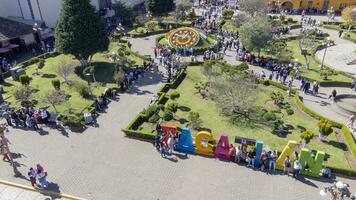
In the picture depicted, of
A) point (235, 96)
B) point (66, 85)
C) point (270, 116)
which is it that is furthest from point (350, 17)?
point (66, 85)

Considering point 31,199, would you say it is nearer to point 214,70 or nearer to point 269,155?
point 269,155

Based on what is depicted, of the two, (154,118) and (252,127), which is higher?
(154,118)

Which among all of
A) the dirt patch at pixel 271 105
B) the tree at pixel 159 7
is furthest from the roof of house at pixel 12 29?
the dirt patch at pixel 271 105

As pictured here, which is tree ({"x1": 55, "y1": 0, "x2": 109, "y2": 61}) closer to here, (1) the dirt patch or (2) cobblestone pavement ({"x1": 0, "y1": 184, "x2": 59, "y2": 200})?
(2) cobblestone pavement ({"x1": 0, "y1": 184, "x2": 59, "y2": 200})

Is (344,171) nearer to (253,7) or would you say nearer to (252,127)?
(252,127)

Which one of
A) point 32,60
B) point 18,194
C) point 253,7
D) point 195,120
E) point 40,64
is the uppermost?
point 253,7

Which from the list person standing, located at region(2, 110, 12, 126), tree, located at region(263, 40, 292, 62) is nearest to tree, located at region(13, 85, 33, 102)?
person standing, located at region(2, 110, 12, 126)
